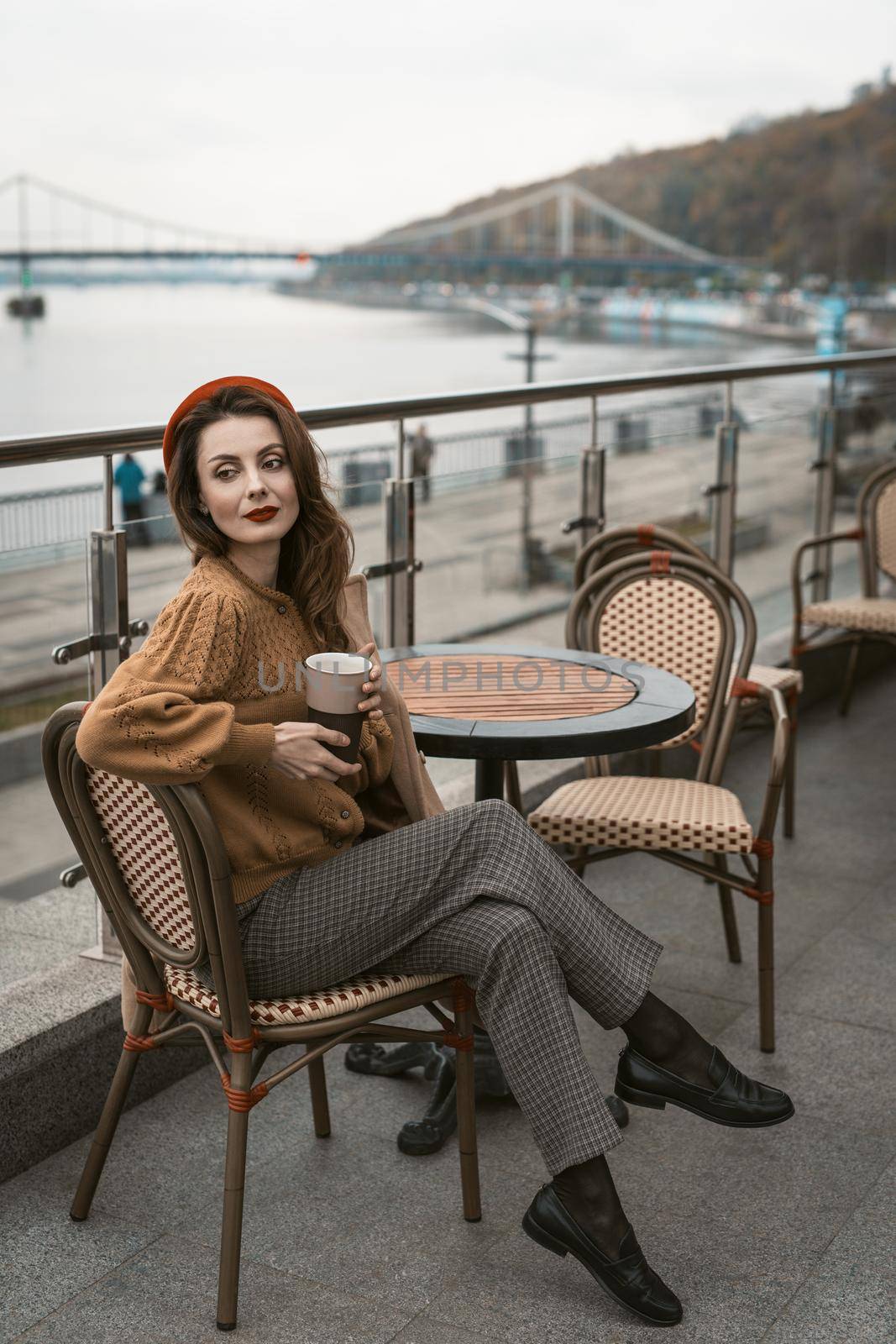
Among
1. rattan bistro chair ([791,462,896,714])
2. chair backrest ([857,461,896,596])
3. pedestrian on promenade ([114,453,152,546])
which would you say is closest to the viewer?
pedestrian on promenade ([114,453,152,546])

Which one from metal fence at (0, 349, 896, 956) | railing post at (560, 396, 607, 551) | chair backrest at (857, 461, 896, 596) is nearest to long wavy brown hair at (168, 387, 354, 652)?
metal fence at (0, 349, 896, 956)

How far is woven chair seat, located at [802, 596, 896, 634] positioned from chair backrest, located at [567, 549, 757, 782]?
138 centimetres

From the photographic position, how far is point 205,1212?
195 centimetres

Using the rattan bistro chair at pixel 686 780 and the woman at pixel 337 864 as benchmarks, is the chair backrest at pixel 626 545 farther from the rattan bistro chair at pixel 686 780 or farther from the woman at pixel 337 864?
the woman at pixel 337 864

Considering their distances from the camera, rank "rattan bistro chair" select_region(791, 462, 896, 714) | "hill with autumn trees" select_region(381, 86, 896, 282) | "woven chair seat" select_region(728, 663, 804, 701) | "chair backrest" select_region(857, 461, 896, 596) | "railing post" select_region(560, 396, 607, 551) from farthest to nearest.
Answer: "hill with autumn trees" select_region(381, 86, 896, 282) → "chair backrest" select_region(857, 461, 896, 596) → "rattan bistro chair" select_region(791, 462, 896, 714) → "railing post" select_region(560, 396, 607, 551) → "woven chair seat" select_region(728, 663, 804, 701)

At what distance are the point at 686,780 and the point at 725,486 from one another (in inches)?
77.9

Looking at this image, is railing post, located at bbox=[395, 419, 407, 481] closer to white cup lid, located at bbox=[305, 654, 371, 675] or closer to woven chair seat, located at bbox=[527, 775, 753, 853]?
woven chair seat, located at bbox=[527, 775, 753, 853]

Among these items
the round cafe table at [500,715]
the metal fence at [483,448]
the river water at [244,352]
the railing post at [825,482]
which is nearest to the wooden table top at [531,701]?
the round cafe table at [500,715]

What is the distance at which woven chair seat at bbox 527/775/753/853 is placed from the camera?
2.44 m

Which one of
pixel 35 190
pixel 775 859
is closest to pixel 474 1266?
pixel 775 859

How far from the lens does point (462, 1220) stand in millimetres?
1931

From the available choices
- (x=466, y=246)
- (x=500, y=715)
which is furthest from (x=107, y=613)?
(x=466, y=246)

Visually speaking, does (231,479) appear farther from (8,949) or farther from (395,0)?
(395,0)

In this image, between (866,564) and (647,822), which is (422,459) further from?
(866,564)
